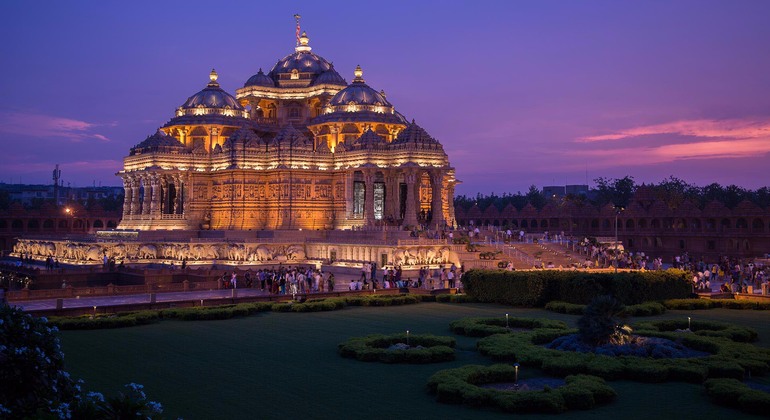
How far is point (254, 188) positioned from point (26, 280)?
18.4 metres

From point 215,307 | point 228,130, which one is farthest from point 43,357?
point 228,130

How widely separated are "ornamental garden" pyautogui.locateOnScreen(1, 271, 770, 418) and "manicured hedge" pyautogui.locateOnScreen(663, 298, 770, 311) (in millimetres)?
1177

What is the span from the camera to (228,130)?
61.9 meters

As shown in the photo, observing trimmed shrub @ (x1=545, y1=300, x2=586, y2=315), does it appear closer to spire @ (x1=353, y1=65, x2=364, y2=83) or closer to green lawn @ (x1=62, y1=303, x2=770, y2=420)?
green lawn @ (x1=62, y1=303, x2=770, y2=420)

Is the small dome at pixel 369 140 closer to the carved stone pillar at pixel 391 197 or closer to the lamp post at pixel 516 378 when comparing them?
the carved stone pillar at pixel 391 197

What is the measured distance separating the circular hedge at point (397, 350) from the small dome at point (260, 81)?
4877cm

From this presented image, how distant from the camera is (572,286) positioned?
29.6 metres

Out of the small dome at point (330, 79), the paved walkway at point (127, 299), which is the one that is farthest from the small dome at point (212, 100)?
the paved walkway at point (127, 299)

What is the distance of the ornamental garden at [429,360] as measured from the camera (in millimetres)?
14820

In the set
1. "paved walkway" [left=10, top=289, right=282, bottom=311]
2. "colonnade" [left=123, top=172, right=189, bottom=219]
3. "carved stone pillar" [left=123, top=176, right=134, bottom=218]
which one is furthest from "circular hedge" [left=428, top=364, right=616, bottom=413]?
"carved stone pillar" [left=123, top=176, right=134, bottom=218]

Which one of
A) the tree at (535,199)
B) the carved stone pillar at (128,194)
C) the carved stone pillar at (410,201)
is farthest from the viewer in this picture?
the tree at (535,199)

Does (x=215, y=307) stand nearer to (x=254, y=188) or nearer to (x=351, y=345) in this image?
(x=351, y=345)

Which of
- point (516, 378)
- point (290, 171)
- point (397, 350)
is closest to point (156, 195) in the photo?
point (290, 171)

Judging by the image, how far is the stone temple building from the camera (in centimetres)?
5378
